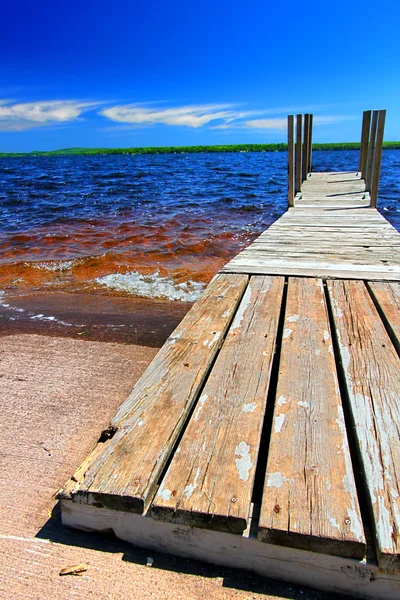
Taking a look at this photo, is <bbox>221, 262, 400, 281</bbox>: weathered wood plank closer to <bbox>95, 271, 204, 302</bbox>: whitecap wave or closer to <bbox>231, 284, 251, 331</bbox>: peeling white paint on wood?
<bbox>231, 284, 251, 331</bbox>: peeling white paint on wood

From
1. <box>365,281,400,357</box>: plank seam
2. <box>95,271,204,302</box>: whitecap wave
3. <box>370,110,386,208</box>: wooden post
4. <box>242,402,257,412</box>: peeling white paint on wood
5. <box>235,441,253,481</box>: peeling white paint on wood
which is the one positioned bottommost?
<box>95,271,204,302</box>: whitecap wave

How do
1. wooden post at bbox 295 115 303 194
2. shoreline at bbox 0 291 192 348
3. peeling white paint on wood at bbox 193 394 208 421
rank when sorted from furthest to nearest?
wooden post at bbox 295 115 303 194 → shoreline at bbox 0 291 192 348 → peeling white paint on wood at bbox 193 394 208 421

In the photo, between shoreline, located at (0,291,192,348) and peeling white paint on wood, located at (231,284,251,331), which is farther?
shoreline, located at (0,291,192,348)

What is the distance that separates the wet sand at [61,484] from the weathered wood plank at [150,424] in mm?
251

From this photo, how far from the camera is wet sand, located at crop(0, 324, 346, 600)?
136 cm

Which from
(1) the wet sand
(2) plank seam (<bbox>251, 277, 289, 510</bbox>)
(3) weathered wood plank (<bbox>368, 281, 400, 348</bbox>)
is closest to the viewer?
(1) the wet sand

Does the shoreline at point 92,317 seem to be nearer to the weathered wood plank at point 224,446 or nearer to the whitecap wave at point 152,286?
the whitecap wave at point 152,286

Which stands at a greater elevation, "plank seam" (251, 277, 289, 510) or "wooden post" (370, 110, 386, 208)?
"wooden post" (370, 110, 386, 208)

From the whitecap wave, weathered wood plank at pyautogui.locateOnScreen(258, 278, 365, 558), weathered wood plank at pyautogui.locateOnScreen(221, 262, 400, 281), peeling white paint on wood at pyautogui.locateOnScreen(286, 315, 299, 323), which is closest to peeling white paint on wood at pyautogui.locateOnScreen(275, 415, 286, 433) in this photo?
weathered wood plank at pyautogui.locateOnScreen(258, 278, 365, 558)

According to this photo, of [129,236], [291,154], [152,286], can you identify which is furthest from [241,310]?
[129,236]

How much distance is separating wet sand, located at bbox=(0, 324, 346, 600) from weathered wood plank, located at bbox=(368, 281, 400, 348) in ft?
5.10

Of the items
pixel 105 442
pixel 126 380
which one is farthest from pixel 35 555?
pixel 126 380

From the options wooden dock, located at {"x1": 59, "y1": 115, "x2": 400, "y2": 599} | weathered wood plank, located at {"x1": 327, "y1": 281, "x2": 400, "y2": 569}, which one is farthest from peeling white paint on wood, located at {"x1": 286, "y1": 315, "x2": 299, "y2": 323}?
weathered wood plank, located at {"x1": 327, "y1": 281, "x2": 400, "y2": 569}

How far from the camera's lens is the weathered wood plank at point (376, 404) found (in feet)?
4.01
